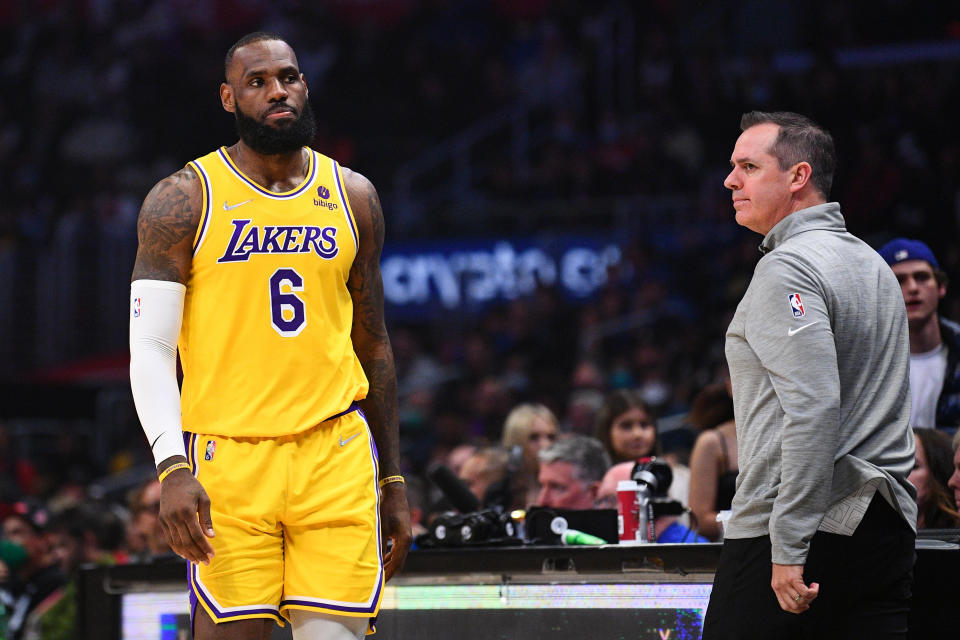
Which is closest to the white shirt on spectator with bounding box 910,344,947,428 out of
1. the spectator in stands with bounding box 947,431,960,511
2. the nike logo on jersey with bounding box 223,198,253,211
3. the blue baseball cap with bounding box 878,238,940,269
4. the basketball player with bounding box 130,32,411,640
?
the blue baseball cap with bounding box 878,238,940,269

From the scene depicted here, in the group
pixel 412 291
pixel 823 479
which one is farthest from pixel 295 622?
pixel 412 291

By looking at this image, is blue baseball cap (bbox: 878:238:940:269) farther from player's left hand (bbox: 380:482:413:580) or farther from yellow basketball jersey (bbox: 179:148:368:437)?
yellow basketball jersey (bbox: 179:148:368:437)

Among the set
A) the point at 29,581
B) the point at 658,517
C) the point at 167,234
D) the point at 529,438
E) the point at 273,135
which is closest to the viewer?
the point at 167,234

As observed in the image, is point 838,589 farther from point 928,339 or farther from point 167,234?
point 928,339

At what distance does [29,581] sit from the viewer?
7469 millimetres

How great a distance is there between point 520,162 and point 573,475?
804cm

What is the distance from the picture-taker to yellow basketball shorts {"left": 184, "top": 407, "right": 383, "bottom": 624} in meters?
3.19

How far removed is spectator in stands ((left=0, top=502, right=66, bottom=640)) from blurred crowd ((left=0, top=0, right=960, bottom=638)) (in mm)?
15

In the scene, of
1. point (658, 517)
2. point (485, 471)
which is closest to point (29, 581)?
point (485, 471)

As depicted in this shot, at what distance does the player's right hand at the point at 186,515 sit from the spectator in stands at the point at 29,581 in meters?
4.40

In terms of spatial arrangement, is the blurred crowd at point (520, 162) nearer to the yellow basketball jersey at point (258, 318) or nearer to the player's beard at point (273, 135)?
the yellow basketball jersey at point (258, 318)

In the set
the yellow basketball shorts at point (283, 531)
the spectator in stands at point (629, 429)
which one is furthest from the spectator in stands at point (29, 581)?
the yellow basketball shorts at point (283, 531)

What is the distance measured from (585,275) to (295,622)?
875cm

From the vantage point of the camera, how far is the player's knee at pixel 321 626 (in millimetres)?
3211
